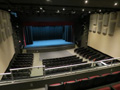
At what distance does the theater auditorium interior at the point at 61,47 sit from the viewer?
3516 mm

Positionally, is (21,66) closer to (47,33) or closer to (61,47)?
(61,47)

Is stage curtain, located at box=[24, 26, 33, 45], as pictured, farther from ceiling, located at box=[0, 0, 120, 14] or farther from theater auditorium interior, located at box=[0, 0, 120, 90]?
ceiling, located at box=[0, 0, 120, 14]

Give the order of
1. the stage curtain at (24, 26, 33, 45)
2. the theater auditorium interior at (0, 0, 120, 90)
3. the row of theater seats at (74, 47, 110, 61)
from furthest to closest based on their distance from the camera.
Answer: the stage curtain at (24, 26, 33, 45)
the row of theater seats at (74, 47, 110, 61)
the theater auditorium interior at (0, 0, 120, 90)

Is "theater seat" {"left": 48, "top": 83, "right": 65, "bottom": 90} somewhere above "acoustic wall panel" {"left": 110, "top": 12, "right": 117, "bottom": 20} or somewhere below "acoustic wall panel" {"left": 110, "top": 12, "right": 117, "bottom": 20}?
below

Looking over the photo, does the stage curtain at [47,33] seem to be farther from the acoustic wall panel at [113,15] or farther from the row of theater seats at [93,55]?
the acoustic wall panel at [113,15]

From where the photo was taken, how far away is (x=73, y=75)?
12.3 ft

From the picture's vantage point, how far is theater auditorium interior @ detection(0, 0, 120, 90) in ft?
11.5

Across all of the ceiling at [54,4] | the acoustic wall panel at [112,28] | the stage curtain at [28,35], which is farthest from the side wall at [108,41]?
the stage curtain at [28,35]

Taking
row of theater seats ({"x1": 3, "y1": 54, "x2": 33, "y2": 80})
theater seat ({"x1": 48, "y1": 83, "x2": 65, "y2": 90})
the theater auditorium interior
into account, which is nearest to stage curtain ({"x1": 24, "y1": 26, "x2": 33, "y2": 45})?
the theater auditorium interior

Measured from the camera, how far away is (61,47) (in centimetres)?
1400

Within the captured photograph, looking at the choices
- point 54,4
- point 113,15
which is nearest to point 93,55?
point 113,15

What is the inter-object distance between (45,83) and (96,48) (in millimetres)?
10195

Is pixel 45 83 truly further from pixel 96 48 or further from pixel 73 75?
pixel 96 48

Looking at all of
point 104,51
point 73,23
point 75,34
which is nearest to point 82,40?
point 75,34
